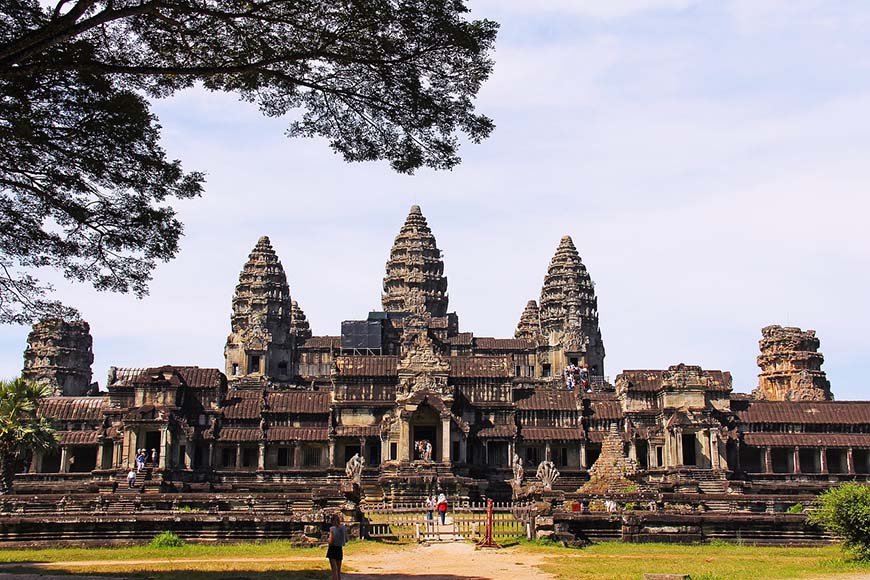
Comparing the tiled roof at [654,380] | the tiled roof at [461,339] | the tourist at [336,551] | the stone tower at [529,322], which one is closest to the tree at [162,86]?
the tourist at [336,551]

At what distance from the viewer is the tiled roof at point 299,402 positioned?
59.9 metres

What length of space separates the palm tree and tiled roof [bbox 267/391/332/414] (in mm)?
14525

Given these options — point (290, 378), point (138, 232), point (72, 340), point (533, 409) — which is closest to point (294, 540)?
point (138, 232)

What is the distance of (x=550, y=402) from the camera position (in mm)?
61406

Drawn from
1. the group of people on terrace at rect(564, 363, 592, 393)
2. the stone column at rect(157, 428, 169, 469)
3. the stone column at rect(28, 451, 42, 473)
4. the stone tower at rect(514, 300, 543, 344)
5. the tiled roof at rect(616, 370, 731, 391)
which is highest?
the stone tower at rect(514, 300, 543, 344)

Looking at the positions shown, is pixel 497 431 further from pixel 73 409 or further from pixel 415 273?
pixel 415 273

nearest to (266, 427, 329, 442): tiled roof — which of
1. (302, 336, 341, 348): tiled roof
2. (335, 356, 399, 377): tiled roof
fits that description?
(335, 356, 399, 377): tiled roof

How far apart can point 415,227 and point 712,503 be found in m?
71.6

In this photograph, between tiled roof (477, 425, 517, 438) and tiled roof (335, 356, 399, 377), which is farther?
tiled roof (335, 356, 399, 377)

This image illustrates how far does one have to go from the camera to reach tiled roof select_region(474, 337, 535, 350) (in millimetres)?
95369

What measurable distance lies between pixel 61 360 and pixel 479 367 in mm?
54038

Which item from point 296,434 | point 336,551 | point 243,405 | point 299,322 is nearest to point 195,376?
point 243,405

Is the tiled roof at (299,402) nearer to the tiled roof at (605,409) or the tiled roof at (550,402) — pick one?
the tiled roof at (550,402)

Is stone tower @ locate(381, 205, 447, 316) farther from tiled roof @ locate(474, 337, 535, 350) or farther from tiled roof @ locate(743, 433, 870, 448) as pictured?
tiled roof @ locate(743, 433, 870, 448)
